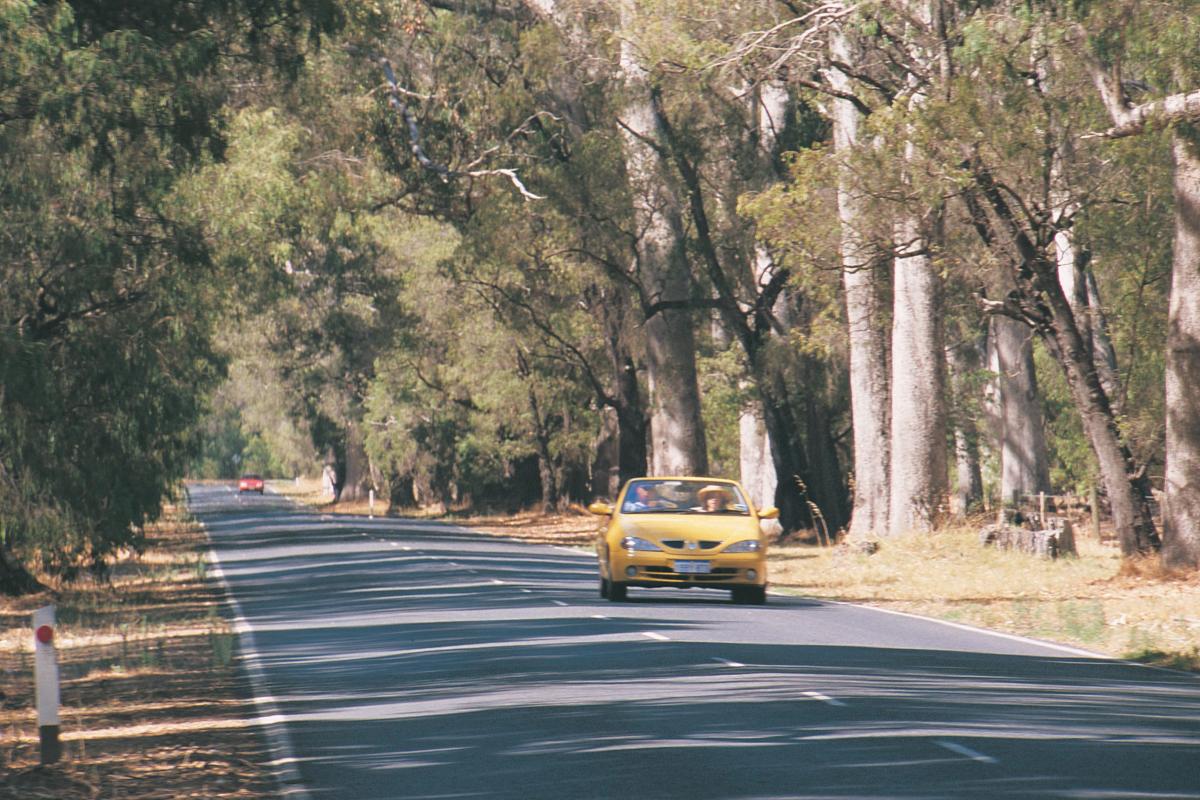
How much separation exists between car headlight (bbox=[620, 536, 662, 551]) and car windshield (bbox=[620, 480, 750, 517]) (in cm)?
69

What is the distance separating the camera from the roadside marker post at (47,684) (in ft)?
41.0

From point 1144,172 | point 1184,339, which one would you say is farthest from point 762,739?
point 1144,172

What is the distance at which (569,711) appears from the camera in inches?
568

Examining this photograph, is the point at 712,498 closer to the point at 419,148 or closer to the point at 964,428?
the point at 419,148

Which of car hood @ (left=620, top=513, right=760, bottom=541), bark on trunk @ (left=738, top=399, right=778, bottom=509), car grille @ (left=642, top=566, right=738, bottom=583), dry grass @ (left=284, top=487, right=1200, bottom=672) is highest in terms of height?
bark on trunk @ (left=738, top=399, right=778, bottom=509)

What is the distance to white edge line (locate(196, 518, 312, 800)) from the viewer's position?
11.6 metres

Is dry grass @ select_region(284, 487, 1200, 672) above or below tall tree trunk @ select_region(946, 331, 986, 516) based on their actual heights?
below

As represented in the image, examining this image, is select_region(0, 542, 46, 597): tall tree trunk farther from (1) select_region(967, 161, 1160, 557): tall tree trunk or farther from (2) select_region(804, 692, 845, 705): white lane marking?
(2) select_region(804, 692, 845, 705): white lane marking

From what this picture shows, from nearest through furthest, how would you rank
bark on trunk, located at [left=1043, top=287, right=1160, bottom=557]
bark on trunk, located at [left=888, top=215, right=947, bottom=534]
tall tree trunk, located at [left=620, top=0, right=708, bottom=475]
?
bark on trunk, located at [left=1043, top=287, right=1160, bottom=557], bark on trunk, located at [left=888, top=215, right=947, bottom=534], tall tree trunk, located at [left=620, top=0, right=708, bottom=475]

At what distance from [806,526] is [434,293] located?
17877 millimetres

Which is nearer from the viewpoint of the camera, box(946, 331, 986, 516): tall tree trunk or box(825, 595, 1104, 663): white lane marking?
box(825, 595, 1104, 663): white lane marking

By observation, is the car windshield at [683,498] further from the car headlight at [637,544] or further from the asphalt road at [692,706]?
the asphalt road at [692,706]

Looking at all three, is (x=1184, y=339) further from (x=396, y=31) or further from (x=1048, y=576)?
(x=396, y=31)

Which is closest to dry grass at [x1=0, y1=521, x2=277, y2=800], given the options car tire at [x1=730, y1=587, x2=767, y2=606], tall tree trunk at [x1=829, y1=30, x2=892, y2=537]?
car tire at [x1=730, y1=587, x2=767, y2=606]
